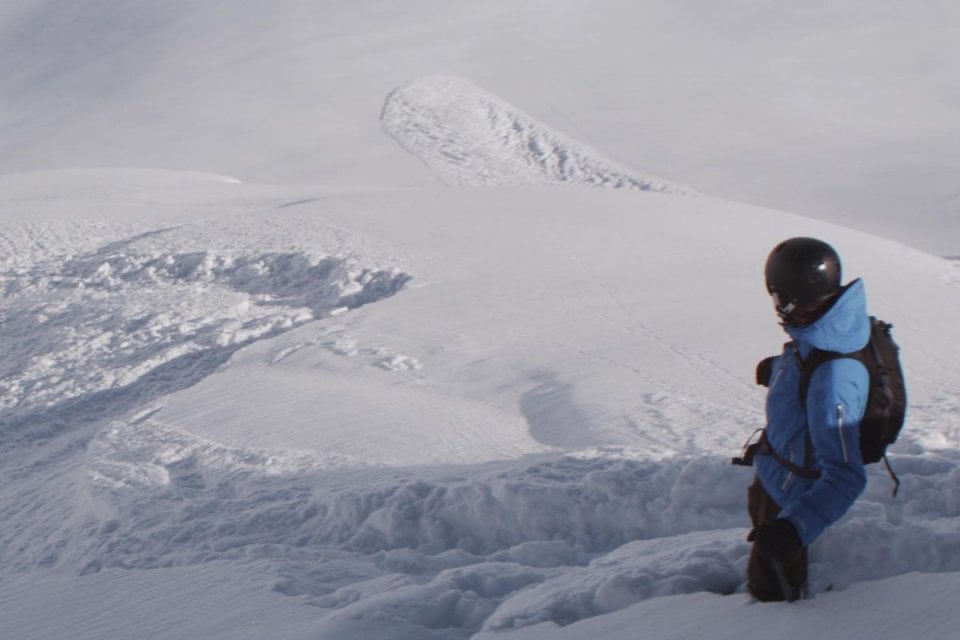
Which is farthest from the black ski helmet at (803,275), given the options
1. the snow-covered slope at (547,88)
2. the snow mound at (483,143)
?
the snow mound at (483,143)

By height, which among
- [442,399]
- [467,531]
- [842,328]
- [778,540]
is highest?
[842,328]

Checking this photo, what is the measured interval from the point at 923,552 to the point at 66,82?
31.5 metres

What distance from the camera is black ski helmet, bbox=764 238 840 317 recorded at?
268 cm

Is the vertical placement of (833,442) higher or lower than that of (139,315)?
higher

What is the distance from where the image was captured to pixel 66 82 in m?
30.8

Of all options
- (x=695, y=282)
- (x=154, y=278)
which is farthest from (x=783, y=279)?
(x=154, y=278)

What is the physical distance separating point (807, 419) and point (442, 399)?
406cm

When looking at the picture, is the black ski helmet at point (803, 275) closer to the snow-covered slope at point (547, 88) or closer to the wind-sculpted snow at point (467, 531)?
the wind-sculpted snow at point (467, 531)

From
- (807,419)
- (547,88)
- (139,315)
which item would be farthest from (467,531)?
(547,88)

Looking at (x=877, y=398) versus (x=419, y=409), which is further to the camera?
(x=419, y=409)

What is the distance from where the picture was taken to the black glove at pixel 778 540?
2551 millimetres

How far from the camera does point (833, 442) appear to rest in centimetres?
257

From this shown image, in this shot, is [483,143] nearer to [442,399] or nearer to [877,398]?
[442,399]

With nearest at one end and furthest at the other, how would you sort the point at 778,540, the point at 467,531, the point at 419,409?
the point at 778,540 → the point at 467,531 → the point at 419,409
